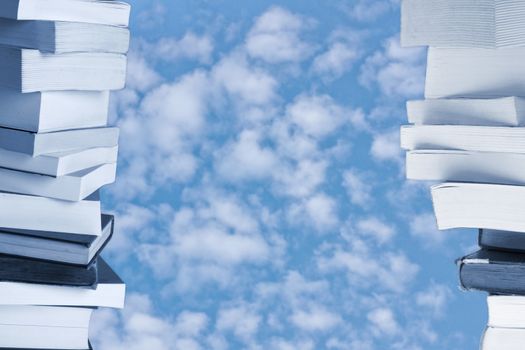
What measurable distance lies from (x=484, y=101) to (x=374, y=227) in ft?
2.40

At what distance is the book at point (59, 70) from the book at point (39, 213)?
14 cm

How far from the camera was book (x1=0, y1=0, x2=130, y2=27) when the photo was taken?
92cm

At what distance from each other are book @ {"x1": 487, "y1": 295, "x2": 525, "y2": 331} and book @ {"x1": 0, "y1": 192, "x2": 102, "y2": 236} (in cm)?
49

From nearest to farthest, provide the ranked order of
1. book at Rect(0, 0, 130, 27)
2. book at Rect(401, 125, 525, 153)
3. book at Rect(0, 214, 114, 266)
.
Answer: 1. book at Rect(401, 125, 525, 153)
2. book at Rect(0, 0, 130, 27)
3. book at Rect(0, 214, 114, 266)


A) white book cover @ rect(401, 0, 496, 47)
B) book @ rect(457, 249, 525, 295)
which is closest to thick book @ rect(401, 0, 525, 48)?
white book cover @ rect(401, 0, 496, 47)

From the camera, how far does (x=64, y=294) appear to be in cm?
103

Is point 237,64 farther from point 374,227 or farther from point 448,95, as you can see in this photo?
point 448,95

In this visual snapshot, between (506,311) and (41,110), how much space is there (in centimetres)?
56

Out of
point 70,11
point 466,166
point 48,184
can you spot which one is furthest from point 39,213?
point 466,166

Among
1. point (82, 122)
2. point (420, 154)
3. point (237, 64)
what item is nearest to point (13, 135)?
point (82, 122)

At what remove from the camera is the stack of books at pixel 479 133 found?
82 cm

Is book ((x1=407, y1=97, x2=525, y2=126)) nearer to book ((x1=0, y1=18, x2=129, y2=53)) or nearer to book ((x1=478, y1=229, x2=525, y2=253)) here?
book ((x1=478, y1=229, x2=525, y2=253))

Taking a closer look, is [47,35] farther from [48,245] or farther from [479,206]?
[479,206]

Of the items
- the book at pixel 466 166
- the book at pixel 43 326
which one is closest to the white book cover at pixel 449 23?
the book at pixel 466 166
